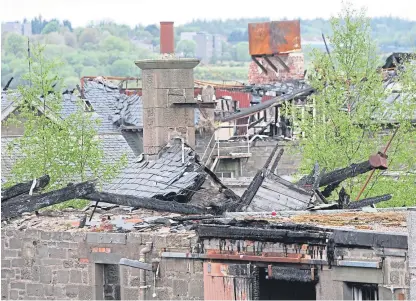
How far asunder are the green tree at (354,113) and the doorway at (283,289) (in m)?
14.3

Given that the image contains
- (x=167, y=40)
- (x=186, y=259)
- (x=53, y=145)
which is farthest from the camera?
(x=167, y=40)

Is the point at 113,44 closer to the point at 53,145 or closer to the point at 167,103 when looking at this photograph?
the point at 53,145

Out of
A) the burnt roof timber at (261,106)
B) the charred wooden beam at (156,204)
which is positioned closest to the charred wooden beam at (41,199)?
the charred wooden beam at (156,204)

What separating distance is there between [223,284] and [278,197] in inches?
226

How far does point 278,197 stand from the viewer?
25359 mm

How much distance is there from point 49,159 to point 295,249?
1863 cm

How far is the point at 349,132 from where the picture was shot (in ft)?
122

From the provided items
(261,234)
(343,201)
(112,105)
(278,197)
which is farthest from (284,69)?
(261,234)

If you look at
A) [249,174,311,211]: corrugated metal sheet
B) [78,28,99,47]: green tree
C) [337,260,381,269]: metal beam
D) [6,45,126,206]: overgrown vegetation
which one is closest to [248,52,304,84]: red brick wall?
[6,45,126,206]: overgrown vegetation

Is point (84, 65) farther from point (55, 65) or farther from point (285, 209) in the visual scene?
point (285, 209)

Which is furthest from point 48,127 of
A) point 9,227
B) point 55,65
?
point 9,227

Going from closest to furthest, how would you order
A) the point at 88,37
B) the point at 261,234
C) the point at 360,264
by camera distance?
1. the point at 360,264
2. the point at 261,234
3. the point at 88,37

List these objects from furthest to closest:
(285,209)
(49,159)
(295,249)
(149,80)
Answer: (49,159), (149,80), (285,209), (295,249)

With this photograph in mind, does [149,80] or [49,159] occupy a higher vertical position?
[149,80]
